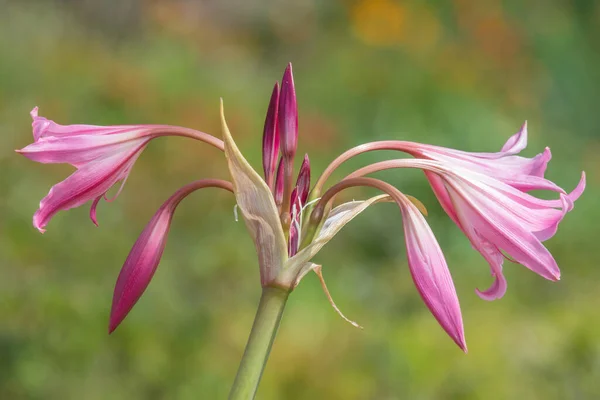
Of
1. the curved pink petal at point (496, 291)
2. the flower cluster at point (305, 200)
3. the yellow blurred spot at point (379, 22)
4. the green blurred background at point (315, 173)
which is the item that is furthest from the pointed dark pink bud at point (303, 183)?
the yellow blurred spot at point (379, 22)

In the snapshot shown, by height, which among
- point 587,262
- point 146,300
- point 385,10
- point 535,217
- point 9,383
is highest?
point 385,10

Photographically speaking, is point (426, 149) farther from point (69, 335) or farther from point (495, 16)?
point (495, 16)

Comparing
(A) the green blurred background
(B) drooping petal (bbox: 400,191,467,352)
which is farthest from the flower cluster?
(A) the green blurred background

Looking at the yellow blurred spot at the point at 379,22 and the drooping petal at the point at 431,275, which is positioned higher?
the yellow blurred spot at the point at 379,22

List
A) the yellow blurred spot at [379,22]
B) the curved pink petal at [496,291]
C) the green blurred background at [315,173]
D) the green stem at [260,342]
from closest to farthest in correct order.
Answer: the green stem at [260,342], the curved pink petal at [496,291], the green blurred background at [315,173], the yellow blurred spot at [379,22]

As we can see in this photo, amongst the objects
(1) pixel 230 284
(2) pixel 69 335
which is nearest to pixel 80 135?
(2) pixel 69 335

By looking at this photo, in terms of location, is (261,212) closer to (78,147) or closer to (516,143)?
(78,147)

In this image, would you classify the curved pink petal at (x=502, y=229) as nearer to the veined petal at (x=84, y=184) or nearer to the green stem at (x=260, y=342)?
the green stem at (x=260, y=342)
